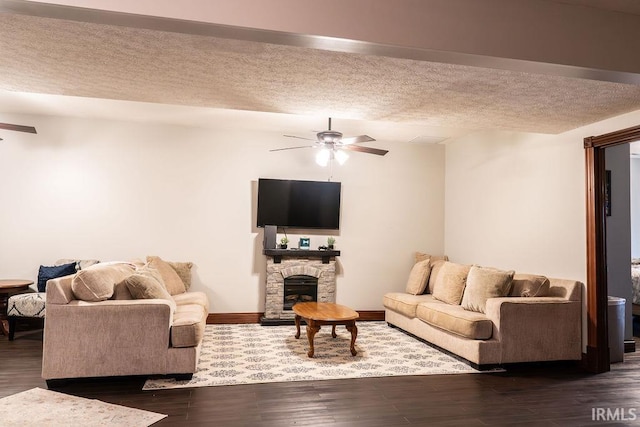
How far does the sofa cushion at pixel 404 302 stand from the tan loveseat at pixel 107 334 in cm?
281

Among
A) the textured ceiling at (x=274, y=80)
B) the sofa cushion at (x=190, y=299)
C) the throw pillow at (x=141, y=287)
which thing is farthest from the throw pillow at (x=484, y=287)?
the throw pillow at (x=141, y=287)

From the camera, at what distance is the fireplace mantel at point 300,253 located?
6375mm

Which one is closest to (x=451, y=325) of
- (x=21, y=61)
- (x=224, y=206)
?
(x=224, y=206)

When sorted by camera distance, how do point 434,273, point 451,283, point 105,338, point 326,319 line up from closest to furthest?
point 105,338 < point 326,319 < point 451,283 < point 434,273

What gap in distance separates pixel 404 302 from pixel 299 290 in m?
1.66

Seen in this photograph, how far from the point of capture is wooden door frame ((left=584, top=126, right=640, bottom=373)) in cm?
435

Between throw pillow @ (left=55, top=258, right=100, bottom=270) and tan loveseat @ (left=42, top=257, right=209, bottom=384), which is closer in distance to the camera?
tan loveseat @ (left=42, top=257, right=209, bottom=384)

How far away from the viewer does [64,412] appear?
3096 mm

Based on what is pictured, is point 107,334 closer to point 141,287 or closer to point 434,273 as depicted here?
point 141,287

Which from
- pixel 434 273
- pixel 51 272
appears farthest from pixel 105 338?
pixel 434 273

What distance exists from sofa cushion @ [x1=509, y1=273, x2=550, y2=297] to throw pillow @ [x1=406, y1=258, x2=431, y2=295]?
1.67 metres

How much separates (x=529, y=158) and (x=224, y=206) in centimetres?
418

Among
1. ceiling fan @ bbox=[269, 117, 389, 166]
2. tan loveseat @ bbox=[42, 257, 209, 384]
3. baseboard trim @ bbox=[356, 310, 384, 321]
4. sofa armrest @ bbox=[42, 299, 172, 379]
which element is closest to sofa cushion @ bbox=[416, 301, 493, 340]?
baseboard trim @ bbox=[356, 310, 384, 321]

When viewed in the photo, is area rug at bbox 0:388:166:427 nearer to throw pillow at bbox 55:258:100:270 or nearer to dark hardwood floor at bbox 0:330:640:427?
dark hardwood floor at bbox 0:330:640:427
